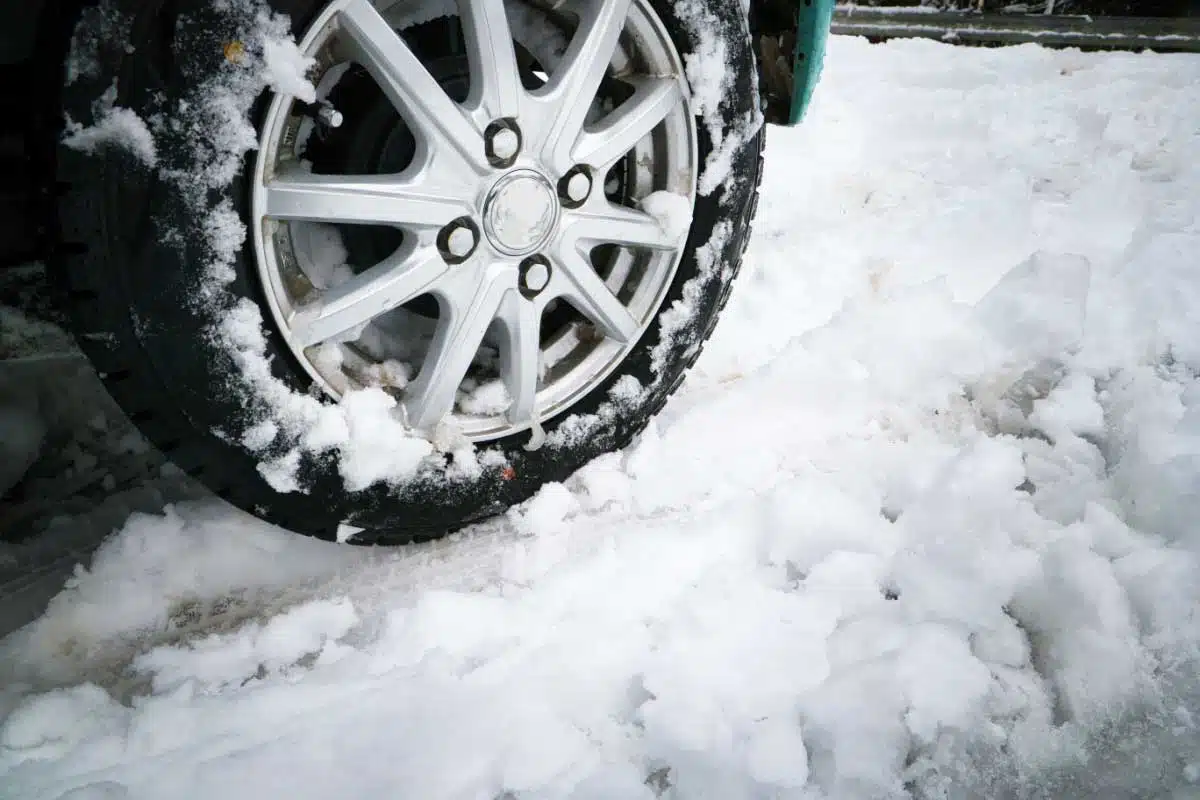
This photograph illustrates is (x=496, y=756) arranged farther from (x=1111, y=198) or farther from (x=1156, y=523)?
(x=1111, y=198)

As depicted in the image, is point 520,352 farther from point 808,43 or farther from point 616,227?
point 808,43

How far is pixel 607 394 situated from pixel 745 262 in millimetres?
983

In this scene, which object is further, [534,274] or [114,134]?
[534,274]

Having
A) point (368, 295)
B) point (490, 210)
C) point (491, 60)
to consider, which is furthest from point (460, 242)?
point (491, 60)

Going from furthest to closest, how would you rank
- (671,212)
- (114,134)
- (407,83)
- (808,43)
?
(808,43) < (671,212) < (407,83) < (114,134)

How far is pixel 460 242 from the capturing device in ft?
4.38

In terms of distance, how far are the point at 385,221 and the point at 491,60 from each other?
12.3 inches

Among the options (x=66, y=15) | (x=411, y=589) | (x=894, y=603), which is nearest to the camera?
(x=66, y=15)

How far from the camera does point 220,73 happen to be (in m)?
1.03

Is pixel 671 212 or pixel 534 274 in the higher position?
pixel 671 212

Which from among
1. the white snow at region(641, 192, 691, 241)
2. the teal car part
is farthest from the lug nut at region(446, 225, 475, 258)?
the teal car part

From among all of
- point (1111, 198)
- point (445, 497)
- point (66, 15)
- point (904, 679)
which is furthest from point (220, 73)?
point (1111, 198)

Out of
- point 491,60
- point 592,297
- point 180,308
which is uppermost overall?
point 491,60

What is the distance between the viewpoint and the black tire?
0.97 meters
